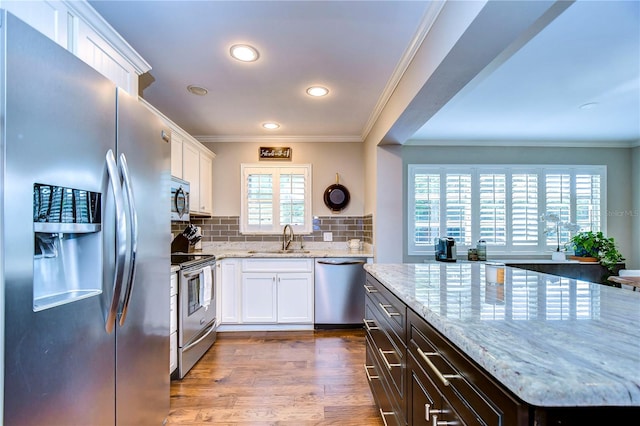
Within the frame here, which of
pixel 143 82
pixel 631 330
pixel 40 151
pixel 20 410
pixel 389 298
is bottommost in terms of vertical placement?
pixel 20 410

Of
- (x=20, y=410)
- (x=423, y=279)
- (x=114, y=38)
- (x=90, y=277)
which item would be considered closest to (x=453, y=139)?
(x=423, y=279)

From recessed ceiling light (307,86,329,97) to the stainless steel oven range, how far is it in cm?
176

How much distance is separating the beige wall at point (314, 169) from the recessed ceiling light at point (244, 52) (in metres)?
1.99

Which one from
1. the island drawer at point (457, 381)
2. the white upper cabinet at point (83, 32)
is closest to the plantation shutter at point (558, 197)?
the island drawer at point (457, 381)

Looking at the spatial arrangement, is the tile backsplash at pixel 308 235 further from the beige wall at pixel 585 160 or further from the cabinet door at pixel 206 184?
the beige wall at pixel 585 160

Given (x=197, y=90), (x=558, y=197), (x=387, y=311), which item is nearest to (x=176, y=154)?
(x=197, y=90)

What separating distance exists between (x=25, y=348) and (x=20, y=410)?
165 mm

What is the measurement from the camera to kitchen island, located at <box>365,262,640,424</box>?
562mm

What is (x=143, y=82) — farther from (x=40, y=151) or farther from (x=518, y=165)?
(x=518, y=165)

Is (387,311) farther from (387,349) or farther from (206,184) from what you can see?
(206,184)

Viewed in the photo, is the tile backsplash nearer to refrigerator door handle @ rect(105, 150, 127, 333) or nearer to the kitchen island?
the kitchen island

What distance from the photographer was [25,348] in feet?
2.83

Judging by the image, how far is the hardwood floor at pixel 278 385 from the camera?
6.19 feet

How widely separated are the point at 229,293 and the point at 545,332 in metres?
3.06
